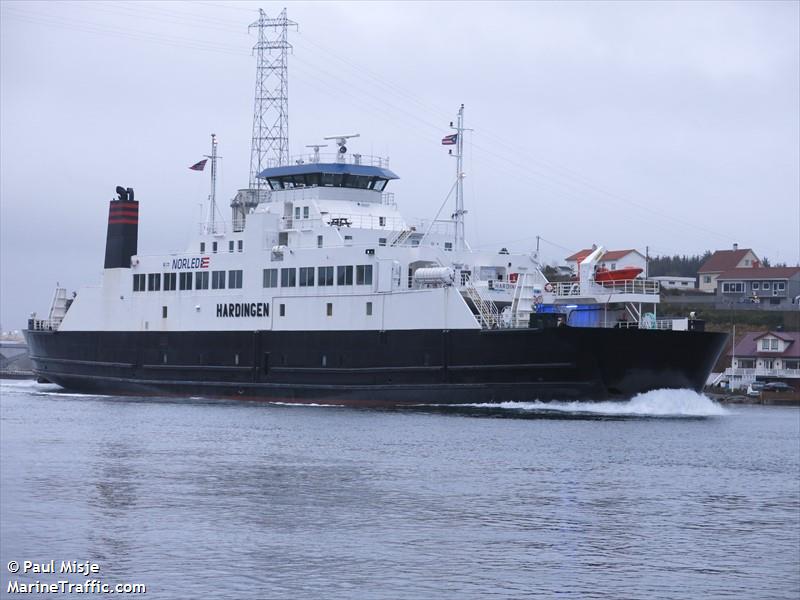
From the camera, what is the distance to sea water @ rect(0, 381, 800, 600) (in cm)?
1827

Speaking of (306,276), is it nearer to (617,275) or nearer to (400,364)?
(400,364)

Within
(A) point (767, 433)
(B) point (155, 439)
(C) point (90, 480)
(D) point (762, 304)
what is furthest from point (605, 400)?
(D) point (762, 304)

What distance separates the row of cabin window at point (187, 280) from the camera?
48.2 meters

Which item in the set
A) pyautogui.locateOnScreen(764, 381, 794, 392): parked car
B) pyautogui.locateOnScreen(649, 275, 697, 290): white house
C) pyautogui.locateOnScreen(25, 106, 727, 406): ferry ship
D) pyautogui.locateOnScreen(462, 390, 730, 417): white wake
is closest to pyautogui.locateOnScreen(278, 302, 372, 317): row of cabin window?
pyautogui.locateOnScreen(25, 106, 727, 406): ferry ship

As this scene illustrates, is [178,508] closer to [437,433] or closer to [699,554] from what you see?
[699,554]

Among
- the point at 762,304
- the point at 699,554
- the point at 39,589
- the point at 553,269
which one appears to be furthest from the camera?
the point at 553,269

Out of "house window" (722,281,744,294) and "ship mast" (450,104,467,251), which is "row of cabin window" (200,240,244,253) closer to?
"ship mast" (450,104,467,251)

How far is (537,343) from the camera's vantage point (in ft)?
127

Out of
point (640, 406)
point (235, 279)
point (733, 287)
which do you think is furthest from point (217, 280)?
point (733, 287)

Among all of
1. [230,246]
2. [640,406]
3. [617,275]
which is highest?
[230,246]

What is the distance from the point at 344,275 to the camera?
44.4 metres

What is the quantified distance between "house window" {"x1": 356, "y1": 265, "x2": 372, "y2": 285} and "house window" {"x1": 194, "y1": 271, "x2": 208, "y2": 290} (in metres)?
8.05

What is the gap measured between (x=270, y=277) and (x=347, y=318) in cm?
428

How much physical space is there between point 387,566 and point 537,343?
20691 millimetres
